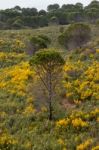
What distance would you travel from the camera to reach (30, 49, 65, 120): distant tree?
88.8 ft

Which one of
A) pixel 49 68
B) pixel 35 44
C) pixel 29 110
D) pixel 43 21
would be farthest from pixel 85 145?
pixel 43 21

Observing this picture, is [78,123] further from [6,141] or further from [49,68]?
[49,68]

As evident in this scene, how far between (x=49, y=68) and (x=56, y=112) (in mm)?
3027

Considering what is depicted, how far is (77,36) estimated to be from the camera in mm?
48719

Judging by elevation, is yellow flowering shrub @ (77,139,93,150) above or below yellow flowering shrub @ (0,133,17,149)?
above

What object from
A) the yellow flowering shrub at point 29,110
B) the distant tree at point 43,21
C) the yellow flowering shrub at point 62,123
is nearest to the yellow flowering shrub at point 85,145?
the yellow flowering shrub at point 62,123

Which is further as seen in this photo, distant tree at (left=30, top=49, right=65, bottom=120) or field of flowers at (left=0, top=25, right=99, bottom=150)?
distant tree at (left=30, top=49, right=65, bottom=120)

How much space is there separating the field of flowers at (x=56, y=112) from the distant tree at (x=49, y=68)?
126cm

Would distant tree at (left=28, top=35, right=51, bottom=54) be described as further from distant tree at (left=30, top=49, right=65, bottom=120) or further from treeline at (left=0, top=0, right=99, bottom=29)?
treeline at (left=0, top=0, right=99, bottom=29)

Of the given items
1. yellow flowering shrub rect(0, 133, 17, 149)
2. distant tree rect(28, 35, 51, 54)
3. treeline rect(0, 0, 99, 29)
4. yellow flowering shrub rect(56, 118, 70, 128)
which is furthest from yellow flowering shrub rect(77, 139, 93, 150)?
treeline rect(0, 0, 99, 29)

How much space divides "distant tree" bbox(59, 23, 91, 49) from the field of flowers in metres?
7.95

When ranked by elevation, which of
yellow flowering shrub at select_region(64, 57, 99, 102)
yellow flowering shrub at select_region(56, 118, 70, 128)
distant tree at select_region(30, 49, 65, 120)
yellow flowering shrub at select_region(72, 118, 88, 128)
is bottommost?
yellow flowering shrub at select_region(56, 118, 70, 128)

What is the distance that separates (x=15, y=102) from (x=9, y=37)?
1388 inches

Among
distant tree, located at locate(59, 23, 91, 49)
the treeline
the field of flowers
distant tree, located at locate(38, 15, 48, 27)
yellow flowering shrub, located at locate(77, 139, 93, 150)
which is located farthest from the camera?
distant tree, located at locate(38, 15, 48, 27)
